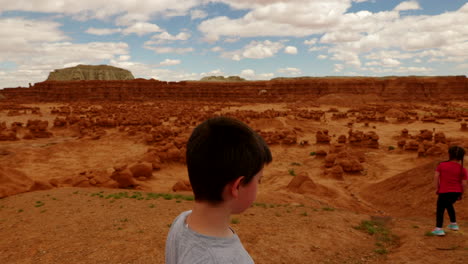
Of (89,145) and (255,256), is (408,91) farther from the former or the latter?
(255,256)

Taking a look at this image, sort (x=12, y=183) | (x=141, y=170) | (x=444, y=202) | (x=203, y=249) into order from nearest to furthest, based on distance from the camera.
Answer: (x=203, y=249) < (x=444, y=202) < (x=12, y=183) < (x=141, y=170)

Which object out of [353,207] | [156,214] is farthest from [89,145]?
[353,207]

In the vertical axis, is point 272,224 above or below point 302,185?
above

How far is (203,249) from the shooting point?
1.36 metres

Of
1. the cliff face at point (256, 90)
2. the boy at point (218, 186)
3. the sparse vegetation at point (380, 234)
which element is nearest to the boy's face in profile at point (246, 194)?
the boy at point (218, 186)

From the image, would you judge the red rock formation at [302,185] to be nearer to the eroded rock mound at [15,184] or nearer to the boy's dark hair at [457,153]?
the boy's dark hair at [457,153]

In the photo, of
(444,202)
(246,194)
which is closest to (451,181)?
(444,202)

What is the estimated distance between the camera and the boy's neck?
143cm

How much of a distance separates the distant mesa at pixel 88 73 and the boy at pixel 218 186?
12103 centimetres

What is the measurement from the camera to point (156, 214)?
724 centimetres

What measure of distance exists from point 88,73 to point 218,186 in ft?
416

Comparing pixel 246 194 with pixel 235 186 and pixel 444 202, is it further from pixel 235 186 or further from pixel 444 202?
pixel 444 202

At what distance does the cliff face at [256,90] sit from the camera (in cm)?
5675

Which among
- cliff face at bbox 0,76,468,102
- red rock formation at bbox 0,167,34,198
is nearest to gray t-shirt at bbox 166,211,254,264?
red rock formation at bbox 0,167,34,198
